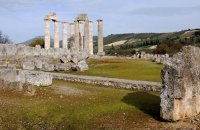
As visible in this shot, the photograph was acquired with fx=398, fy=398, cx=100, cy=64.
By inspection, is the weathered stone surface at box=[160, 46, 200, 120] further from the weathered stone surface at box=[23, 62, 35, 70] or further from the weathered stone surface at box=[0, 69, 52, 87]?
the weathered stone surface at box=[23, 62, 35, 70]

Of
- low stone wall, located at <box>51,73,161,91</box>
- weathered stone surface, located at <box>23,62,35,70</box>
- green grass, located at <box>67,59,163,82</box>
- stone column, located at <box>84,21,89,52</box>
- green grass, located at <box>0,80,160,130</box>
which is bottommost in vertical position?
green grass, located at <box>0,80,160,130</box>

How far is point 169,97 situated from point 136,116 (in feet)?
8.42

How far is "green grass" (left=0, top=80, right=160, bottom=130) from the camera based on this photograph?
22.8 m

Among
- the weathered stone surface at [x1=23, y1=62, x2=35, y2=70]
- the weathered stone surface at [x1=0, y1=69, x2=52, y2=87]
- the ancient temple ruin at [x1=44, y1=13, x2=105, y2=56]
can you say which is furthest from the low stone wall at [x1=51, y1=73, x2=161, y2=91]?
the ancient temple ruin at [x1=44, y1=13, x2=105, y2=56]

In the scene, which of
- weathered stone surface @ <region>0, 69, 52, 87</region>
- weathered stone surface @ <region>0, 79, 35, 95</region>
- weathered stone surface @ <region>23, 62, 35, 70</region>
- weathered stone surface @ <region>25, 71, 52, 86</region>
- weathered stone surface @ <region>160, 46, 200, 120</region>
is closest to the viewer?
weathered stone surface @ <region>160, 46, 200, 120</region>

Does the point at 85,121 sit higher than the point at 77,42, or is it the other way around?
the point at 77,42

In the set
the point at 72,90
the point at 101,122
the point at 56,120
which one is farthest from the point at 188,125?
the point at 72,90

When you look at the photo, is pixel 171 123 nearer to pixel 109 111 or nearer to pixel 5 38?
pixel 109 111

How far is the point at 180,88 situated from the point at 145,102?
17.0 feet

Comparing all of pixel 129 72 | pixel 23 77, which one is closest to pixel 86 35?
pixel 129 72

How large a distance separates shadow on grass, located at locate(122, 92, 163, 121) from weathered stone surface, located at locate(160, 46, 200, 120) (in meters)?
1.15

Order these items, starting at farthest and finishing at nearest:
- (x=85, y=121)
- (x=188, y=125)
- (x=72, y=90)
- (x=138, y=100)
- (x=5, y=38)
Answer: (x=5, y=38) → (x=72, y=90) → (x=138, y=100) → (x=85, y=121) → (x=188, y=125)

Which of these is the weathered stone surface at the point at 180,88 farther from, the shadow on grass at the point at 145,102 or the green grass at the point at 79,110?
the green grass at the point at 79,110

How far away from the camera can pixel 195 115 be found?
22516 mm
